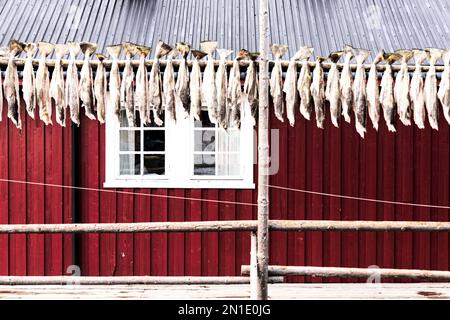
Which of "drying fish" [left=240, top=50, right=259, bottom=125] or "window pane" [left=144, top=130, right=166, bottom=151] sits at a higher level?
"drying fish" [left=240, top=50, right=259, bottom=125]

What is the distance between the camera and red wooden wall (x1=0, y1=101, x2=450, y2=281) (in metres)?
7.59

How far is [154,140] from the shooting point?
7719 millimetres

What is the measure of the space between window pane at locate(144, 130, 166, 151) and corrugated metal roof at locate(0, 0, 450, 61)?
1222 millimetres

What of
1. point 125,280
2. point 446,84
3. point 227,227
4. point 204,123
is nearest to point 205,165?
point 204,123

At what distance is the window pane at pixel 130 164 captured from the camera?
7695 millimetres

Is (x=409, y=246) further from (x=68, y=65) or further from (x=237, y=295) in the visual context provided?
(x=68, y=65)

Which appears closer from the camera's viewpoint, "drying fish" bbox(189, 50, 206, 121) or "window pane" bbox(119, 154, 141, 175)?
"drying fish" bbox(189, 50, 206, 121)

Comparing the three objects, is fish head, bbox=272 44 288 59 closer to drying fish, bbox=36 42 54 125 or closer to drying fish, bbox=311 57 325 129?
drying fish, bbox=311 57 325 129

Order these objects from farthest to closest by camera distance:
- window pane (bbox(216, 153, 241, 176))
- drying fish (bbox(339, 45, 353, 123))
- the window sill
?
window pane (bbox(216, 153, 241, 176)) → the window sill → drying fish (bbox(339, 45, 353, 123))

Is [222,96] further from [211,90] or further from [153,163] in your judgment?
[153,163]

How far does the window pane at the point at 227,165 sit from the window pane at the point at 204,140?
178 mm

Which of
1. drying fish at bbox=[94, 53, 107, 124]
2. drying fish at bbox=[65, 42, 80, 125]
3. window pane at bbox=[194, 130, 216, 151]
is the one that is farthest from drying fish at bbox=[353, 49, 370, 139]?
window pane at bbox=[194, 130, 216, 151]

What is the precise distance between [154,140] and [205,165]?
2.62 ft
